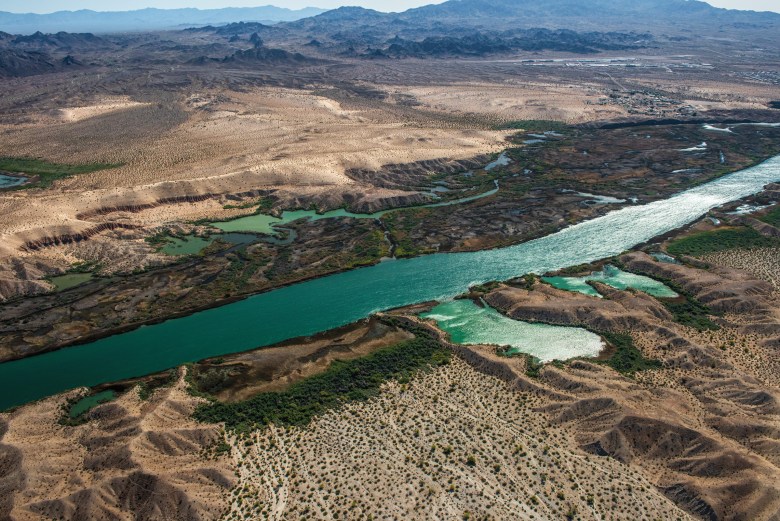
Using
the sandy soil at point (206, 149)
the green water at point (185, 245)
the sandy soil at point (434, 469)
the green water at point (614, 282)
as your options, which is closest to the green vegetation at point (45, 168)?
the sandy soil at point (206, 149)

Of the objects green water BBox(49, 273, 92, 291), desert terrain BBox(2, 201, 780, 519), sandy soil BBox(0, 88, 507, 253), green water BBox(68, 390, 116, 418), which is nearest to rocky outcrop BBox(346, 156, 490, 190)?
sandy soil BBox(0, 88, 507, 253)

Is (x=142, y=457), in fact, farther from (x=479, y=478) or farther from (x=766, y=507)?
(x=766, y=507)

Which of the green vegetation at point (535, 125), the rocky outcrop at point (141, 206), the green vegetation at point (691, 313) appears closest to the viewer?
the green vegetation at point (691, 313)

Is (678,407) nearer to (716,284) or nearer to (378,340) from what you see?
(716,284)

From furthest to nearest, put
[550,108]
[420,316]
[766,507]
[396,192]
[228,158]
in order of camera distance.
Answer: [550,108] → [228,158] → [396,192] → [420,316] → [766,507]

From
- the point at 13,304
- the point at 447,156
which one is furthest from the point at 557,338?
the point at 447,156

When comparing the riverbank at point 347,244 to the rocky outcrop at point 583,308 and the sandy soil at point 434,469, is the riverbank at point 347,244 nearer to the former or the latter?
the rocky outcrop at point 583,308

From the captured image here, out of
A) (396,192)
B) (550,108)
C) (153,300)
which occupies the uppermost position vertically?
(550,108)
